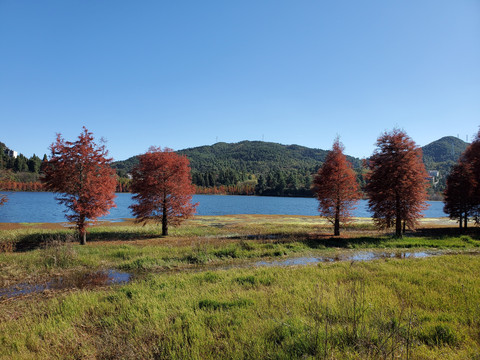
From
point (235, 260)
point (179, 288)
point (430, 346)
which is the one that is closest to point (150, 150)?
point (235, 260)

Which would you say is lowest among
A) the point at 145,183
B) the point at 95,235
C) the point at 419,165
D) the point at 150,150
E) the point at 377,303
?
the point at 95,235

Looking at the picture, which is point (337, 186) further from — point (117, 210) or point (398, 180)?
point (117, 210)

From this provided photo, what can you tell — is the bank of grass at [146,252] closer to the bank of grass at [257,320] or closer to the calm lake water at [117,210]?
the bank of grass at [257,320]

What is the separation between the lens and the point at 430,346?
5.65 meters

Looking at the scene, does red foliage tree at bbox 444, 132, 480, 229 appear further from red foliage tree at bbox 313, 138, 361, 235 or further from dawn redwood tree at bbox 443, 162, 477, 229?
red foliage tree at bbox 313, 138, 361, 235

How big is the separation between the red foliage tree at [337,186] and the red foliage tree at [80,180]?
2371cm

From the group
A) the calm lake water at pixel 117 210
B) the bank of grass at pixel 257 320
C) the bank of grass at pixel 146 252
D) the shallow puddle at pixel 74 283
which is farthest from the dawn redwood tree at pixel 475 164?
the shallow puddle at pixel 74 283

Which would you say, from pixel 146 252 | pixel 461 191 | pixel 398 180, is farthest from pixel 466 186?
pixel 146 252

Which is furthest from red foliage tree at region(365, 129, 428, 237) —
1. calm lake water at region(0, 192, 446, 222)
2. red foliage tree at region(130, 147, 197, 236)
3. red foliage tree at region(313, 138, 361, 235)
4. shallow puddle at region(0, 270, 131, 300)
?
shallow puddle at region(0, 270, 131, 300)

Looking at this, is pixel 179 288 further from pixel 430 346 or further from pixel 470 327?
pixel 470 327

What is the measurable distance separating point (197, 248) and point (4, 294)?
11915 mm

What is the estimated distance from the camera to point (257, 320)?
7.00m

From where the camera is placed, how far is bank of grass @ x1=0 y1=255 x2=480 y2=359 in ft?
17.4

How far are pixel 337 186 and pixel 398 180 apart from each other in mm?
6409
